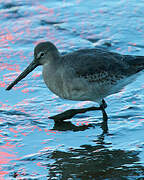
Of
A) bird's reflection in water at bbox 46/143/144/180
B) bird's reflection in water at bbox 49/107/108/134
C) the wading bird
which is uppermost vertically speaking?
the wading bird

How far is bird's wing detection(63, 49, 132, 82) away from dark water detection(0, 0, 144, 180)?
0.65 meters

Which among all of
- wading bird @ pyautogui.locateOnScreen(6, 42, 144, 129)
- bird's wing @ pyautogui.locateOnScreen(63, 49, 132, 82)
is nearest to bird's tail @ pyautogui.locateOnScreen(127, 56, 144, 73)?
wading bird @ pyautogui.locateOnScreen(6, 42, 144, 129)

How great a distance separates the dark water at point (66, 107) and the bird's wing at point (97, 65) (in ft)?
2.13

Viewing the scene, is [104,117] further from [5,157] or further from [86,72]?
[5,157]

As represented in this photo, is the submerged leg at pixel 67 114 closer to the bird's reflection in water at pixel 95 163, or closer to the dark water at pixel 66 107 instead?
the dark water at pixel 66 107

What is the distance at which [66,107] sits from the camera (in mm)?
8539

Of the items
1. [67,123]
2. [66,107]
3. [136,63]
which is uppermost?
[136,63]

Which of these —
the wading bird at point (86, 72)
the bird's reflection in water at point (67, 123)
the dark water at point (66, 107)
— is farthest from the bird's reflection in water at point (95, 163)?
the wading bird at point (86, 72)

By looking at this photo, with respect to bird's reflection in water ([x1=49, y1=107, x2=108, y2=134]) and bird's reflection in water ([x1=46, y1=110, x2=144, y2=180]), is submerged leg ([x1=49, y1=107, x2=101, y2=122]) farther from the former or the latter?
bird's reflection in water ([x1=46, y1=110, x2=144, y2=180])

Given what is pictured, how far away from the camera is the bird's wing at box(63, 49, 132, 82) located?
785 cm

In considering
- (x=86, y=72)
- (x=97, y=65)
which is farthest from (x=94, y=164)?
(x=97, y=65)

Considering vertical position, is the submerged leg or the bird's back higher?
the bird's back

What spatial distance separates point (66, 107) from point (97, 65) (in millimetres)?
1036

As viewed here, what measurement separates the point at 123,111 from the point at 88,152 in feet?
4.77
